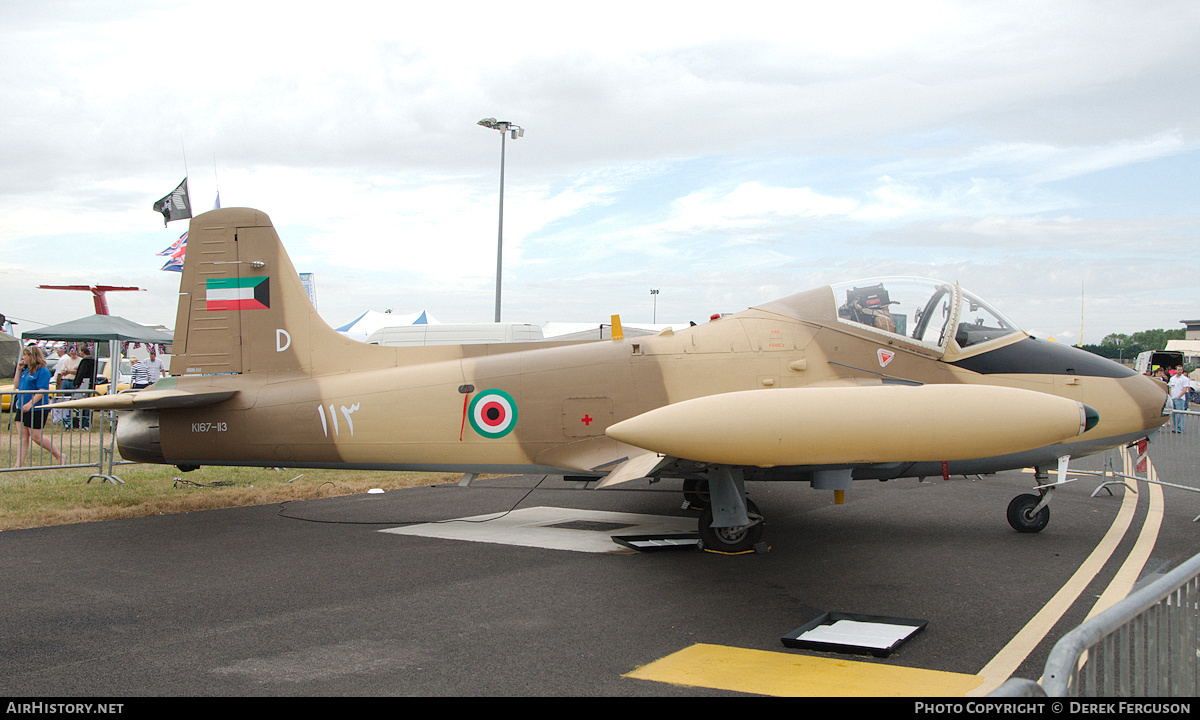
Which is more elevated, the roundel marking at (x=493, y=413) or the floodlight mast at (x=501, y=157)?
the floodlight mast at (x=501, y=157)

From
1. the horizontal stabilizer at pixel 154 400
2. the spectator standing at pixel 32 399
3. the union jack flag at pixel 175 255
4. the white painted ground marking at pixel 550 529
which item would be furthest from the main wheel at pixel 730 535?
the union jack flag at pixel 175 255

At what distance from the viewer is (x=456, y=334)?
1661 centimetres

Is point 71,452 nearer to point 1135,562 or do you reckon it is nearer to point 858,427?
point 858,427

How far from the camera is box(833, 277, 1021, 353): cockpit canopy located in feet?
23.8

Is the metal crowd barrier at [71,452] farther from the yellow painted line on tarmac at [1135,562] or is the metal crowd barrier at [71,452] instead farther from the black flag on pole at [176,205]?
the yellow painted line on tarmac at [1135,562]

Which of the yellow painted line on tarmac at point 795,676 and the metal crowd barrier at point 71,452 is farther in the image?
the metal crowd barrier at point 71,452

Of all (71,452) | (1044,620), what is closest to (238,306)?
(71,452)

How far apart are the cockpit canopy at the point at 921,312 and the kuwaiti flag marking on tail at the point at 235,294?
5.96m

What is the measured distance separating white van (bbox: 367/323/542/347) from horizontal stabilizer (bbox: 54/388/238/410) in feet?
27.2

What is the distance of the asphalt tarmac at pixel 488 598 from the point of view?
398 centimetres

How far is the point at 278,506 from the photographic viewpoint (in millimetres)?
9320
